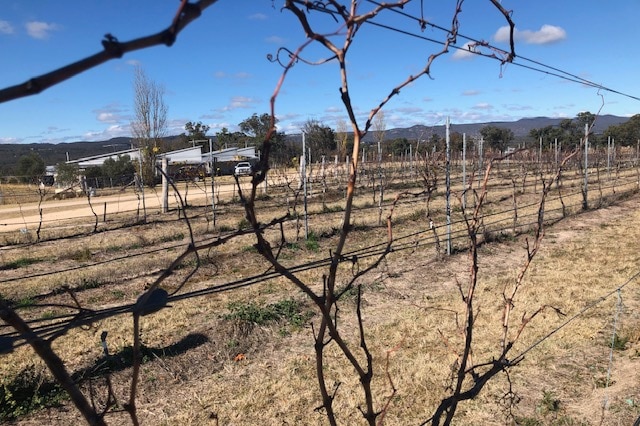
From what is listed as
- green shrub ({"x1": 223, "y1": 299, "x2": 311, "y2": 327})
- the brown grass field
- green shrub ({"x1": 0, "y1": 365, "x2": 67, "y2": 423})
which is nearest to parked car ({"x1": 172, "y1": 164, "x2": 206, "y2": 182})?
the brown grass field

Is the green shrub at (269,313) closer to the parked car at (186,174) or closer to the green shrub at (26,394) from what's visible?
the parked car at (186,174)

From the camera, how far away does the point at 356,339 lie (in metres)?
4.80

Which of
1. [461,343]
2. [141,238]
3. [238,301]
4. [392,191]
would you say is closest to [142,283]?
[238,301]

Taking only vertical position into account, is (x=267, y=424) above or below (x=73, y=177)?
below

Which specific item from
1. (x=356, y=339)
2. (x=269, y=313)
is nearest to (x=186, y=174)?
(x=269, y=313)

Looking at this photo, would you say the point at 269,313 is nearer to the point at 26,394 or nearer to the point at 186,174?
the point at 26,394

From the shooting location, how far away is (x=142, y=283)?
692 cm

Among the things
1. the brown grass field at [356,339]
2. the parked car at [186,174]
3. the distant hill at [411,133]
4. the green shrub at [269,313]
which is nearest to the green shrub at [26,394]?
the brown grass field at [356,339]

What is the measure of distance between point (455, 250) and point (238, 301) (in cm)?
407

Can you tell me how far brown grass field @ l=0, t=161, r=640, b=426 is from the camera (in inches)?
138

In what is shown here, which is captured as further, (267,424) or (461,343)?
(461,343)

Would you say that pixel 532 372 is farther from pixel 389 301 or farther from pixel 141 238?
pixel 141 238

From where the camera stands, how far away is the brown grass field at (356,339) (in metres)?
3.51

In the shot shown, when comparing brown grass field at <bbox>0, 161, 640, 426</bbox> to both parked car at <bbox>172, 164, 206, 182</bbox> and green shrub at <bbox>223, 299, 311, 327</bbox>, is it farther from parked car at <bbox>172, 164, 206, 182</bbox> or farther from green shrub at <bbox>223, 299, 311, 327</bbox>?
parked car at <bbox>172, 164, 206, 182</bbox>
